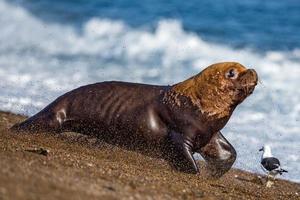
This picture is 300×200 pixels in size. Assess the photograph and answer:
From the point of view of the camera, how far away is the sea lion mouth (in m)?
7.49

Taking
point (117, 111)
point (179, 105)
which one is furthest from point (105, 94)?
point (179, 105)

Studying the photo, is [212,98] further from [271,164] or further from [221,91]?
[271,164]

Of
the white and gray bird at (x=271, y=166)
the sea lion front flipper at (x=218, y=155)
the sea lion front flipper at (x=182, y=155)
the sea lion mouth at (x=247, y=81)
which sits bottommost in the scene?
the white and gray bird at (x=271, y=166)

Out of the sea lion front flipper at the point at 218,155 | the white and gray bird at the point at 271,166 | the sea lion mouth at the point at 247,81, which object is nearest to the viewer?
the sea lion mouth at the point at 247,81

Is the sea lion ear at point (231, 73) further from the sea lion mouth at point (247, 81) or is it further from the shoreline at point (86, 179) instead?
the shoreline at point (86, 179)

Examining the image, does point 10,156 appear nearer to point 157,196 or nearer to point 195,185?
point 157,196

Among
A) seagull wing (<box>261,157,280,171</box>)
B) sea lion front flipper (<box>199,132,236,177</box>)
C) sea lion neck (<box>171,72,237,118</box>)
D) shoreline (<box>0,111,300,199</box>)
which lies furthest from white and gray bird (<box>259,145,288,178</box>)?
shoreline (<box>0,111,300,199</box>)

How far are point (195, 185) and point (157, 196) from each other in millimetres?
1523

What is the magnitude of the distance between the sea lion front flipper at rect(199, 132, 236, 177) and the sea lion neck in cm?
45

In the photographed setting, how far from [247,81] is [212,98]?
416 mm

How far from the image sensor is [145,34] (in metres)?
22.3

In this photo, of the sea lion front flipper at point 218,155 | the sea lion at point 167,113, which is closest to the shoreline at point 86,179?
the sea lion at point 167,113

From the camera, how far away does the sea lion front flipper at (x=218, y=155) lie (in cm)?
801

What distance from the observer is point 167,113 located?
776 centimetres
